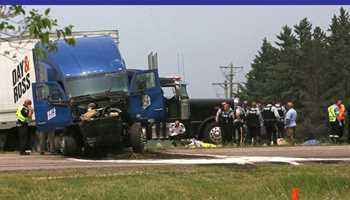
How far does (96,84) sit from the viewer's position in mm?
18391

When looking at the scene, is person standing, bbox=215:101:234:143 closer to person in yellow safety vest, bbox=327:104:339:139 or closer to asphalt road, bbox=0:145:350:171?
A: person in yellow safety vest, bbox=327:104:339:139

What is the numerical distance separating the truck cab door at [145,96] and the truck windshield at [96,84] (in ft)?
1.01

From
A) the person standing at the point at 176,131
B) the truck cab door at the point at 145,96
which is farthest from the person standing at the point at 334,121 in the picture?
the truck cab door at the point at 145,96

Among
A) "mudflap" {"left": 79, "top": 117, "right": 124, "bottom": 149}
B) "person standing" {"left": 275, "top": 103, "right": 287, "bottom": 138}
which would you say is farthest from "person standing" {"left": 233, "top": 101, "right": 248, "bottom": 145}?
"mudflap" {"left": 79, "top": 117, "right": 124, "bottom": 149}

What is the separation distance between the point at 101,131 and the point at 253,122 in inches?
323

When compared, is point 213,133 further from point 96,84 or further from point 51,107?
point 51,107

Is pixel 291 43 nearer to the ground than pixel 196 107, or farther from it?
farther from it

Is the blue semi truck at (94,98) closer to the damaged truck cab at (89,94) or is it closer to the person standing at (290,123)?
the damaged truck cab at (89,94)

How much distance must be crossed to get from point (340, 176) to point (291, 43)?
325 feet

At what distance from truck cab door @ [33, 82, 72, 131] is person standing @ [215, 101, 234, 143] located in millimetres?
7279

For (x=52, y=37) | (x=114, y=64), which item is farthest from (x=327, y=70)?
(x=52, y=37)

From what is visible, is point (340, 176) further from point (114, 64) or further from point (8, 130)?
point (8, 130)

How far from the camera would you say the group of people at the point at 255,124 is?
2430 cm

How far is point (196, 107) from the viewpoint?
27438 millimetres
